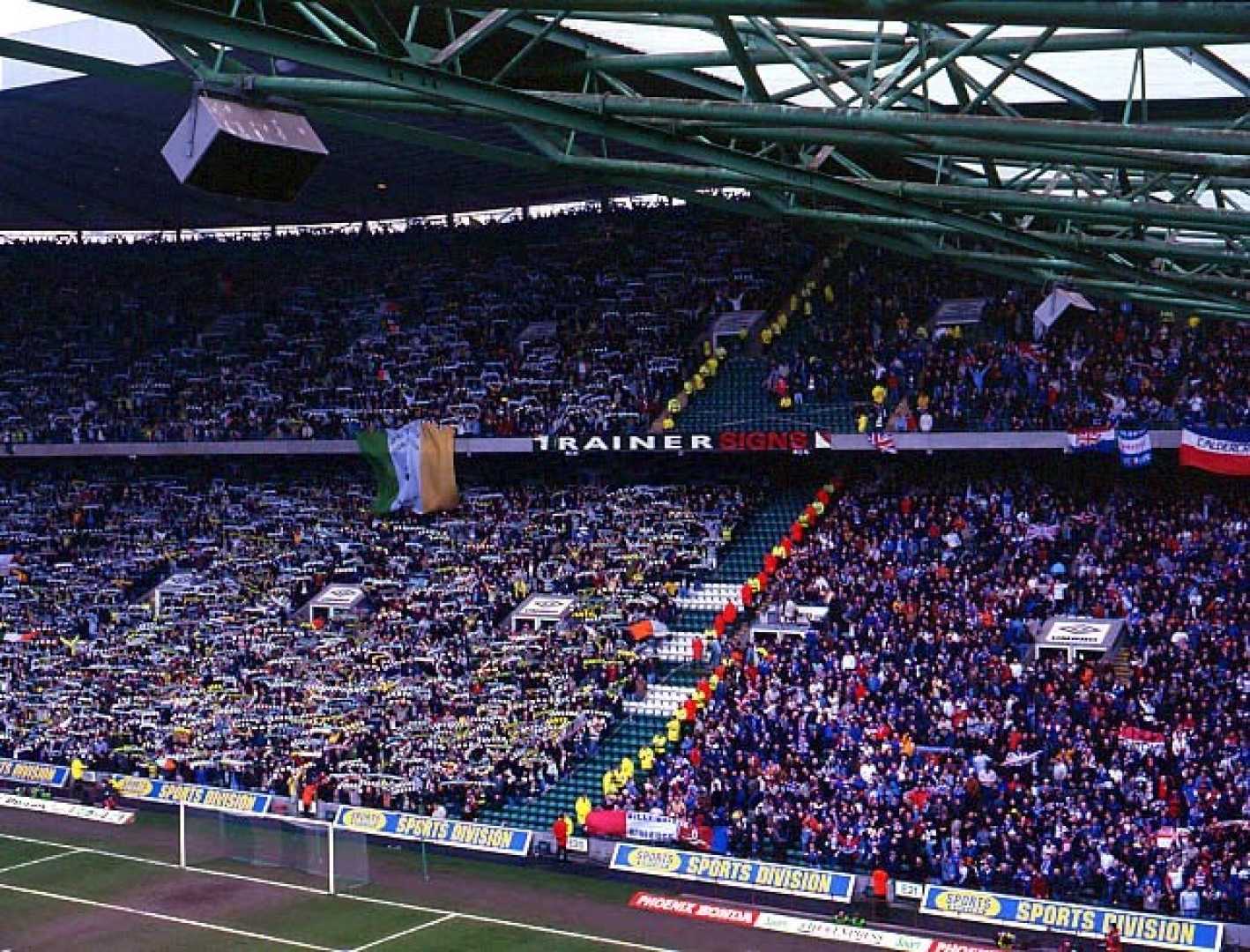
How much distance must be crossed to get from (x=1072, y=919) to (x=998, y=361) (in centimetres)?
1615

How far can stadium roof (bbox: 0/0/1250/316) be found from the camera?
1070 centimetres

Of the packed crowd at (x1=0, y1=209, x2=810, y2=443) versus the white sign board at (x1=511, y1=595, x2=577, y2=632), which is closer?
the white sign board at (x1=511, y1=595, x2=577, y2=632)

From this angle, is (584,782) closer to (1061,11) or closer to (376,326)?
(376,326)

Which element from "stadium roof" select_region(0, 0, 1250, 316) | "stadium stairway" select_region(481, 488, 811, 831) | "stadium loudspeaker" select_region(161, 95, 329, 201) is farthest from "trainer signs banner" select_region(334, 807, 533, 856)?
"stadium loudspeaker" select_region(161, 95, 329, 201)

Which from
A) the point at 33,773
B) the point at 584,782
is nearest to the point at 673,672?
the point at 584,782

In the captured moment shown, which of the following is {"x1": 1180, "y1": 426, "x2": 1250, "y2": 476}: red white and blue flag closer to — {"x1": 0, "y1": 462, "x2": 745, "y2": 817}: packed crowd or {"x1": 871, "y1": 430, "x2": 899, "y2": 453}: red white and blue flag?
{"x1": 871, "y1": 430, "x2": 899, "y2": 453}: red white and blue flag

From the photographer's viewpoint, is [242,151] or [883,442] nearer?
[242,151]

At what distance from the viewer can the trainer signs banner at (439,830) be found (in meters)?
34.2

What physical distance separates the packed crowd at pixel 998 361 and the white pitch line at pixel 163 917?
18.3 metres

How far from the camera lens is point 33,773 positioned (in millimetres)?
41562

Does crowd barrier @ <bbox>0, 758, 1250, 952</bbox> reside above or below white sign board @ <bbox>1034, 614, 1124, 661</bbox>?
below

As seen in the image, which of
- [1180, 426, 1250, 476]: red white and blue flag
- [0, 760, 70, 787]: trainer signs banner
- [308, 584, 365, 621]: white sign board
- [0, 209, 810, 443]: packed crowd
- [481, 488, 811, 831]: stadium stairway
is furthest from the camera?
[0, 209, 810, 443]: packed crowd

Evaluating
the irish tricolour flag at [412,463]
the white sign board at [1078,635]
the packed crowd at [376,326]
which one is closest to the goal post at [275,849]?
the irish tricolour flag at [412,463]

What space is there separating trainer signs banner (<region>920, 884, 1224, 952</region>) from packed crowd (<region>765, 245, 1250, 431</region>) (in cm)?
1253
